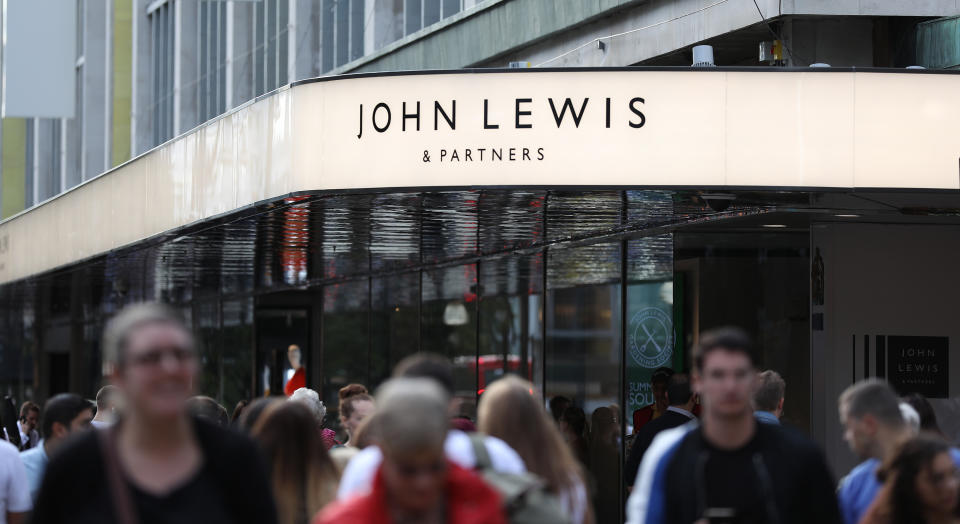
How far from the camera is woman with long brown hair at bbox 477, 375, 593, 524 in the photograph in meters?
5.95

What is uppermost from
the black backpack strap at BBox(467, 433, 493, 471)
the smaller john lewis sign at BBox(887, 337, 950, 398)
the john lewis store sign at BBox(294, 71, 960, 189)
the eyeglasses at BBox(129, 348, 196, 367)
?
the john lewis store sign at BBox(294, 71, 960, 189)

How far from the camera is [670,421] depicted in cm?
1139

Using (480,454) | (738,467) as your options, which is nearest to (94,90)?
(480,454)

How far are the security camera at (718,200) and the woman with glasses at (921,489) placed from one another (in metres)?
6.08

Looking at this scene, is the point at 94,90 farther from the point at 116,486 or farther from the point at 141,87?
the point at 116,486

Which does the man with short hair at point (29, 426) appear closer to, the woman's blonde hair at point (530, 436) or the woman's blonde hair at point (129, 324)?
the woman's blonde hair at point (530, 436)

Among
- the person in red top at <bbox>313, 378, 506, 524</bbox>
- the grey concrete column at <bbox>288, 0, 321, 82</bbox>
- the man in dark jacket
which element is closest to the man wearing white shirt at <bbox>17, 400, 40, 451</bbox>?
the grey concrete column at <bbox>288, 0, 321, 82</bbox>

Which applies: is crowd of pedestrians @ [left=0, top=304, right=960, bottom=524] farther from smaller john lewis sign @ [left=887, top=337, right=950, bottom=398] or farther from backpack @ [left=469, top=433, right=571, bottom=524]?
smaller john lewis sign @ [left=887, top=337, right=950, bottom=398]

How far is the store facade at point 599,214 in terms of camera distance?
11.4 m

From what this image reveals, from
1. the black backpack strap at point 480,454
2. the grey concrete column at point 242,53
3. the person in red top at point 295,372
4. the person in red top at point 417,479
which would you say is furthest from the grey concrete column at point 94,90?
the person in red top at point 417,479

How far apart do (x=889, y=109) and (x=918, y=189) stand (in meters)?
0.60

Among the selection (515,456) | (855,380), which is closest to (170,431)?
(515,456)

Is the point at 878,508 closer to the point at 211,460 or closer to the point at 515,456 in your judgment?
the point at 515,456

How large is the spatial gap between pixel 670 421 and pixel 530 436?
5.51 meters
